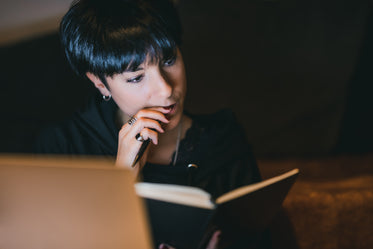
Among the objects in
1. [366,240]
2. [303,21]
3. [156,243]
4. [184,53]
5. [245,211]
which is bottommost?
[366,240]

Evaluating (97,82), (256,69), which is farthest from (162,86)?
(256,69)

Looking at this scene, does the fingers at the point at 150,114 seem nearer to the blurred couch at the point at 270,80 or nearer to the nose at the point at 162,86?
the nose at the point at 162,86

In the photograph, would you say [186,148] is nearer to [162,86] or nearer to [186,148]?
[186,148]

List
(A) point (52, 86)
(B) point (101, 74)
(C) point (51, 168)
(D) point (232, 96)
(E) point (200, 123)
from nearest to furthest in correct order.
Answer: (C) point (51, 168)
(B) point (101, 74)
(E) point (200, 123)
(A) point (52, 86)
(D) point (232, 96)

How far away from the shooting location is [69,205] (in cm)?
45

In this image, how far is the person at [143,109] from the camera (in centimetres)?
78

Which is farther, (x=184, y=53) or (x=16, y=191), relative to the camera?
(x=184, y=53)

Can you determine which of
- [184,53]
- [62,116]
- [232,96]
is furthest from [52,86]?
[232,96]

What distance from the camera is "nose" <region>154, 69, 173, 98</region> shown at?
0.82m

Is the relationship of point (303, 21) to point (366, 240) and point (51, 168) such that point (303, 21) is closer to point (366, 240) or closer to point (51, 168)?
point (366, 240)

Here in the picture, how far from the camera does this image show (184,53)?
1.64 meters

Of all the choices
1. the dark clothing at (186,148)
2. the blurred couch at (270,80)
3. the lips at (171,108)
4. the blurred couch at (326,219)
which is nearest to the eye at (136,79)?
the lips at (171,108)

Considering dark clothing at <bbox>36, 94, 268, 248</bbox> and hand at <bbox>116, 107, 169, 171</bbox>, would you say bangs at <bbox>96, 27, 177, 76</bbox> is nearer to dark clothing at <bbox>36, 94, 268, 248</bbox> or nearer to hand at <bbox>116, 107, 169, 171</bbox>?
hand at <bbox>116, 107, 169, 171</bbox>

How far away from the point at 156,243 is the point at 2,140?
1.10 meters
